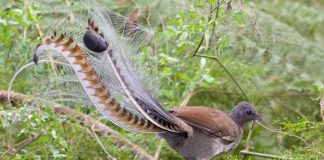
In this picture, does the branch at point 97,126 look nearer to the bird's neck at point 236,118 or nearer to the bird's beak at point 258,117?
the bird's neck at point 236,118

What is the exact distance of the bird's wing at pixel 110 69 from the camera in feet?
13.5

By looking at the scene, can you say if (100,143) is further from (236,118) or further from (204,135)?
(236,118)

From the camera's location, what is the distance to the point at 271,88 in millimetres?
6891

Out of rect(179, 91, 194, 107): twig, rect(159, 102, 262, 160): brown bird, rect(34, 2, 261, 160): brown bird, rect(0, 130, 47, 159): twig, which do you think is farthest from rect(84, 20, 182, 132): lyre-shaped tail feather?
rect(179, 91, 194, 107): twig

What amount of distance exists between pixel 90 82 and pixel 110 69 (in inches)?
7.4

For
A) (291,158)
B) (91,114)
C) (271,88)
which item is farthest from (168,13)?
(291,158)

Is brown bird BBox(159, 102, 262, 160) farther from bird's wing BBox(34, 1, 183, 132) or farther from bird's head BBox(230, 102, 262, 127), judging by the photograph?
bird's wing BBox(34, 1, 183, 132)

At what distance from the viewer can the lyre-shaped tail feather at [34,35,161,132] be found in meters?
4.06

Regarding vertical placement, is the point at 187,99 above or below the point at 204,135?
below

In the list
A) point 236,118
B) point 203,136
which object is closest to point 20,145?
point 203,136

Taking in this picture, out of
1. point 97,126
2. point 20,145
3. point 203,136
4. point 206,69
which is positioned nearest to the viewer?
point 203,136

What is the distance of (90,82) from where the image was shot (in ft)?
13.7

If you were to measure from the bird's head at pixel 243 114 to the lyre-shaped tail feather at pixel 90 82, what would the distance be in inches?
56.6

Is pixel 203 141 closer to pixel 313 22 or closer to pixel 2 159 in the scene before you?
pixel 2 159
